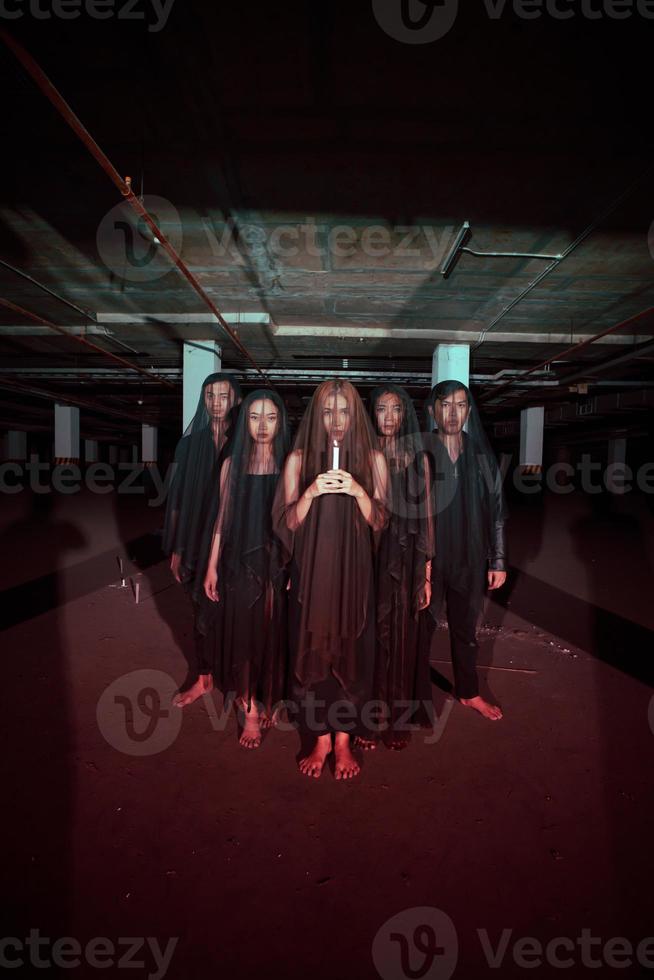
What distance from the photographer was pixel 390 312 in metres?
6.67

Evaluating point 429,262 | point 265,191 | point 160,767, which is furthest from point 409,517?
point 429,262

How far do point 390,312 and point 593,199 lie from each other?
3118 mm

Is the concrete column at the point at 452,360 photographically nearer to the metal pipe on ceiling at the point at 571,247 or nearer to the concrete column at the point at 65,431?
→ the metal pipe on ceiling at the point at 571,247

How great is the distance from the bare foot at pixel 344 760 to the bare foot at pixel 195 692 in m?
0.98

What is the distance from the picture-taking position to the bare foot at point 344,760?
6.70 ft

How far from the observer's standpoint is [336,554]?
1.94m

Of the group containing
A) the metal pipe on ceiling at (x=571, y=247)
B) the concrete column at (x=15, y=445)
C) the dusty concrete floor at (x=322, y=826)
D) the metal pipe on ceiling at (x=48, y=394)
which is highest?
the metal pipe on ceiling at (x=571, y=247)

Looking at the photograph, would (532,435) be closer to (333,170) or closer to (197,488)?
(333,170)

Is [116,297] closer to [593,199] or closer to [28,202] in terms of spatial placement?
[28,202]

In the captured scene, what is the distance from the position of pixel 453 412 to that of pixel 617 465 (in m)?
18.9

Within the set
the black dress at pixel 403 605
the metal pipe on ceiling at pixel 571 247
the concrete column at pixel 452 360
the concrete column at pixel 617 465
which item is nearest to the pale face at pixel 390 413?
the black dress at pixel 403 605

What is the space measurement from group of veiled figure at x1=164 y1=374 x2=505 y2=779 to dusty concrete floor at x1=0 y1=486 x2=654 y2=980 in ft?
0.78

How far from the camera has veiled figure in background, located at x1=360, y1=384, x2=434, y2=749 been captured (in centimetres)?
215

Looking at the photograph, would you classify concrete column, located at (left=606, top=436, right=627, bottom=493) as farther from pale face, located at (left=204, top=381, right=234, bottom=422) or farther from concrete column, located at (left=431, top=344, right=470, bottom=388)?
pale face, located at (left=204, top=381, right=234, bottom=422)
